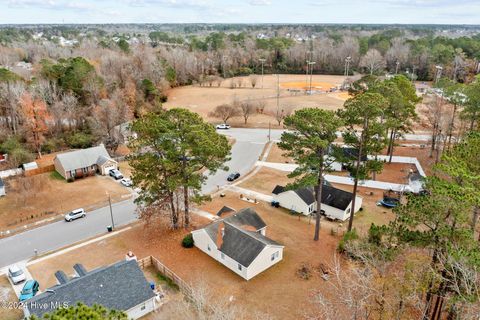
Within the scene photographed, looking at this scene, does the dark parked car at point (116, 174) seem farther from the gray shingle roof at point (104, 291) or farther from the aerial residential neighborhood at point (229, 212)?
the gray shingle roof at point (104, 291)

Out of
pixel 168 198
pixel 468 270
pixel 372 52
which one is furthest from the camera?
pixel 372 52

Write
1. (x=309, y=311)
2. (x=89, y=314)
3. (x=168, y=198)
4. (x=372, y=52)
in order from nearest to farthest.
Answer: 1. (x=89, y=314)
2. (x=309, y=311)
3. (x=168, y=198)
4. (x=372, y=52)

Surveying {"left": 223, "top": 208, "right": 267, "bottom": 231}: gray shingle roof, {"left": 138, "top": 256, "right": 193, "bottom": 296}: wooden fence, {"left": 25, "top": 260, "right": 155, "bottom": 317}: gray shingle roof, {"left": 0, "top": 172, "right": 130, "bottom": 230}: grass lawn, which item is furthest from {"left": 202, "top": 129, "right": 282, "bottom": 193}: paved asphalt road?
{"left": 25, "top": 260, "right": 155, "bottom": 317}: gray shingle roof

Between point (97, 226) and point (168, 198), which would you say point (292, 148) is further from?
point (97, 226)

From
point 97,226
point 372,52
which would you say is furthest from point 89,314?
point 372,52

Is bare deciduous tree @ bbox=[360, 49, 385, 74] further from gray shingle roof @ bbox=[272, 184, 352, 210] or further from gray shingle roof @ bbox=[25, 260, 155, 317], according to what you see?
gray shingle roof @ bbox=[25, 260, 155, 317]

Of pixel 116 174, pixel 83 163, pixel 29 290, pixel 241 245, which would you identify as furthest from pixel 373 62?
pixel 29 290

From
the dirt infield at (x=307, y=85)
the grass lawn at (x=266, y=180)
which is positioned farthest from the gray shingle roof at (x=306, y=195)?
→ the dirt infield at (x=307, y=85)

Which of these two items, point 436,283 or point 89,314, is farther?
point 436,283
